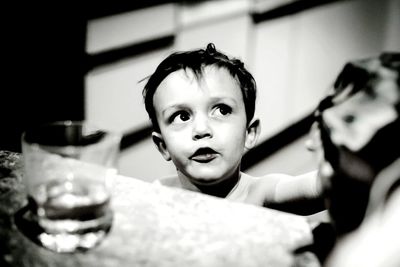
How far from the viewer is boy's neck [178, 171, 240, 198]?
107 cm

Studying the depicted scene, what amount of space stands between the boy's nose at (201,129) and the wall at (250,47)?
0.98 meters

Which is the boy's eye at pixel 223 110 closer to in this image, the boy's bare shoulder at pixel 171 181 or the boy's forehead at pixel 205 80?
the boy's forehead at pixel 205 80

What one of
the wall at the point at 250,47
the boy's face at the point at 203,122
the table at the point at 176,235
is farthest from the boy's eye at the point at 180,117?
the wall at the point at 250,47

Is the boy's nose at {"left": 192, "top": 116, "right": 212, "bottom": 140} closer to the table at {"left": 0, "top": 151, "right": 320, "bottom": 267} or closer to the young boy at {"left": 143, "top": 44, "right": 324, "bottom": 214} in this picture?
the young boy at {"left": 143, "top": 44, "right": 324, "bottom": 214}

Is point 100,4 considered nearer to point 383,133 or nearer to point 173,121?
point 173,121

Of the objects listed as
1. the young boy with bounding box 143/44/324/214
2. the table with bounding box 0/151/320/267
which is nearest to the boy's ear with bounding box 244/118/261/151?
the young boy with bounding box 143/44/324/214

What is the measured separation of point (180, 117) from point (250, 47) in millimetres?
1588

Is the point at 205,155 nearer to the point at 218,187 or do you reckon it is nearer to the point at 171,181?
the point at 218,187

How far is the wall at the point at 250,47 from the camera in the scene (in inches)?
74.2

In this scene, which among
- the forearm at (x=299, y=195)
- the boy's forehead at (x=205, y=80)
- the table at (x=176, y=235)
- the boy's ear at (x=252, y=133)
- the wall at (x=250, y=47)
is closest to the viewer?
the table at (x=176, y=235)

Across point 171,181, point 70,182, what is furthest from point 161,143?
point 70,182

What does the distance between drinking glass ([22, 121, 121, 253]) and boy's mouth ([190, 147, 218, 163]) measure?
1.13 feet

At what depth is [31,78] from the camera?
54.4 inches

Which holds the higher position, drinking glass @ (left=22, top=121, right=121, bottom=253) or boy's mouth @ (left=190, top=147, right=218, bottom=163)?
drinking glass @ (left=22, top=121, right=121, bottom=253)
